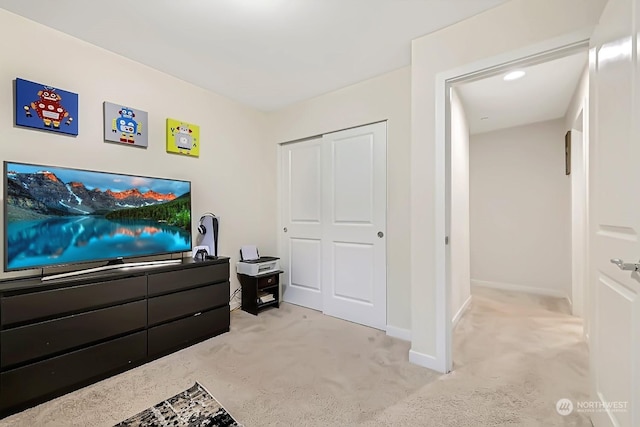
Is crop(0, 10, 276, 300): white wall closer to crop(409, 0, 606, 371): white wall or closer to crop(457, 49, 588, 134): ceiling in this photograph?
crop(409, 0, 606, 371): white wall

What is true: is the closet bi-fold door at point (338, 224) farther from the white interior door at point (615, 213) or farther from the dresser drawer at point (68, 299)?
the dresser drawer at point (68, 299)

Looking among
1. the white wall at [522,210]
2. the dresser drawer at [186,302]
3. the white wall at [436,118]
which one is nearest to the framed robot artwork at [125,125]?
the dresser drawer at [186,302]

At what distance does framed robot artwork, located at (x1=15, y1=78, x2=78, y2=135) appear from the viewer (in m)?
1.92

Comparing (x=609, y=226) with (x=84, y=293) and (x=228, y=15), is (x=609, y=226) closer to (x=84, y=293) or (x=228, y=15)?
(x=228, y=15)

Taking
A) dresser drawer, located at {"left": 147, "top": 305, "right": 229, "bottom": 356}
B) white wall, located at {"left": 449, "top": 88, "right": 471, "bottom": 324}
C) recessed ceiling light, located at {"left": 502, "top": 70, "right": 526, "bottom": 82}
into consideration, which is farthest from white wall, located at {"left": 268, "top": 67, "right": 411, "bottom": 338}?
dresser drawer, located at {"left": 147, "top": 305, "right": 229, "bottom": 356}

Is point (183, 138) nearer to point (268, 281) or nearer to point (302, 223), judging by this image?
point (302, 223)

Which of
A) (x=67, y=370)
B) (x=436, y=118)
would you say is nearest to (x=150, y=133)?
(x=67, y=370)

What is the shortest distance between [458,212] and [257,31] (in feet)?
8.46

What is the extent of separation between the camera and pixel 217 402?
167 centimetres

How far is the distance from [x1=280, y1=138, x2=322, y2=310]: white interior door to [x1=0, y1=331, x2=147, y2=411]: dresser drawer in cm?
176

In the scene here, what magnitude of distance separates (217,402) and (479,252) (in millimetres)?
4262

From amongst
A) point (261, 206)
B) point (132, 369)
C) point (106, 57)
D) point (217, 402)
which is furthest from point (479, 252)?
point (106, 57)

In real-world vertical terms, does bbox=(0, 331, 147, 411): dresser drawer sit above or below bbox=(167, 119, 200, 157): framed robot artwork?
below

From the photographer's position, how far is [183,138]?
9.34ft
